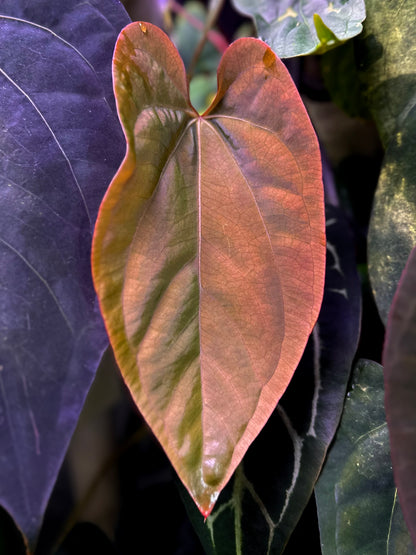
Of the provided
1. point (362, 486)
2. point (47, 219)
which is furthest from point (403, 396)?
point (47, 219)

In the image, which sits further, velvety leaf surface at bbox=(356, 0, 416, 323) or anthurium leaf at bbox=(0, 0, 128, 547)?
velvety leaf surface at bbox=(356, 0, 416, 323)

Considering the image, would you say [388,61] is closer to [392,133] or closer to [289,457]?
[392,133]

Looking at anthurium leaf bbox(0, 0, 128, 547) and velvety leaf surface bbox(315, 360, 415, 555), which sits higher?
anthurium leaf bbox(0, 0, 128, 547)

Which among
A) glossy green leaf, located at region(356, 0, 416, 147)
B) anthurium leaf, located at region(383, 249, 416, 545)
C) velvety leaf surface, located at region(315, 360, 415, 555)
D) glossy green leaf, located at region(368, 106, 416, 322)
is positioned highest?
glossy green leaf, located at region(356, 0, 416, 147)

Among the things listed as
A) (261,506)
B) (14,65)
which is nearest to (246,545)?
(261,506)

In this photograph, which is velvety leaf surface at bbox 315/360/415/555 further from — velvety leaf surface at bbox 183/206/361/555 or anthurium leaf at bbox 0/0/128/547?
anthurium leaf at bbox 0/0/128/547

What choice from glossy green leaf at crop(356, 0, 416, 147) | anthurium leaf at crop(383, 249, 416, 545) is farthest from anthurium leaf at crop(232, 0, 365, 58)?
anthurium leaf at crop(383, 249, 416, 545)
